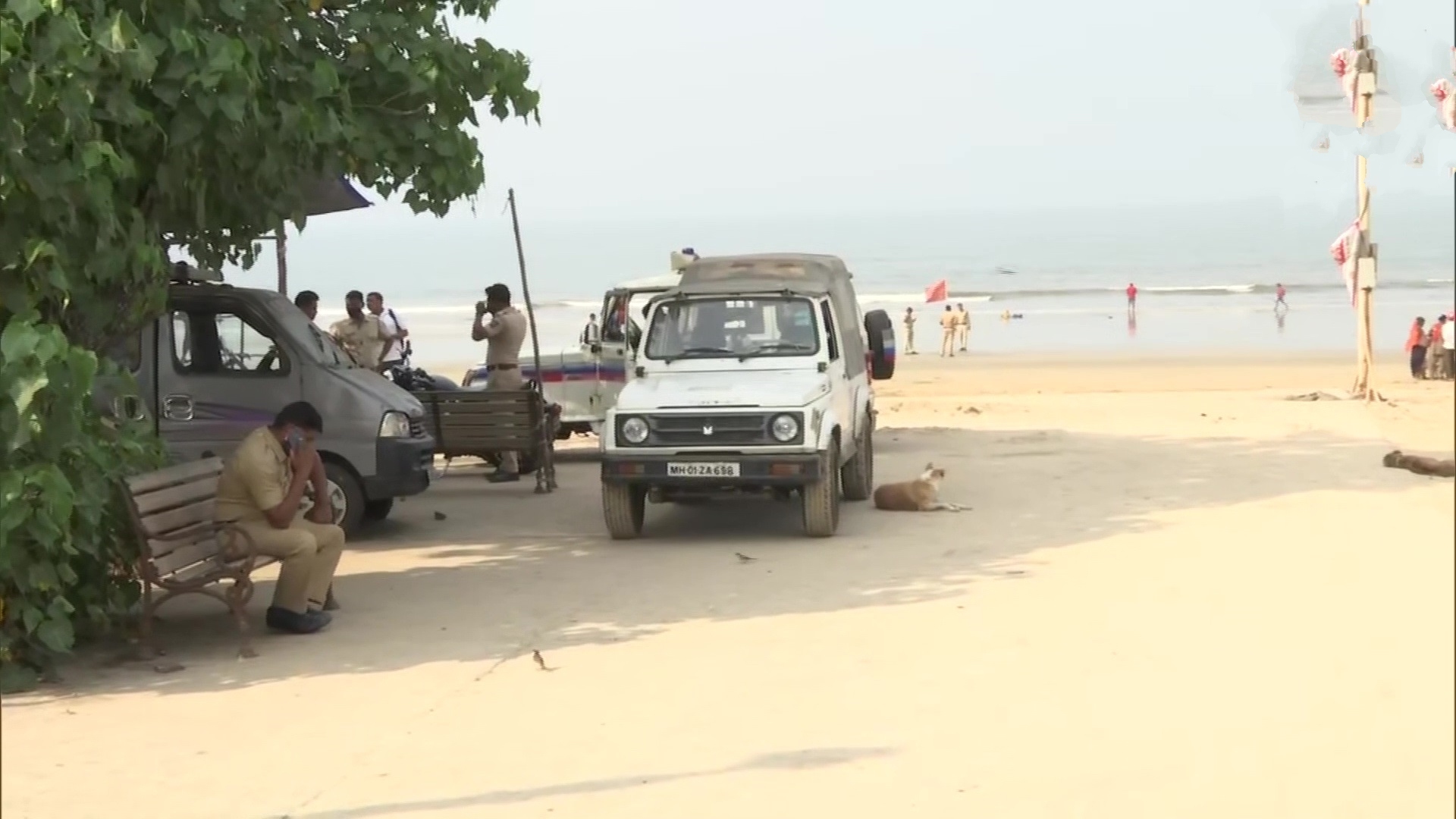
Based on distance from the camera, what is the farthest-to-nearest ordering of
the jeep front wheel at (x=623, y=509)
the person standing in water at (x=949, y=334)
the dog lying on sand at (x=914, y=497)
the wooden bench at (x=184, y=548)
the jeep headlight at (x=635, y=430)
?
the person standing in water at (x=949, y=334), the dog lying on sand at (x=914, y=497), the jeep front wheel at (x=623, y=509), the jeep headlight at (x=635, y=430), the wooden bench at (x=184, y=548)

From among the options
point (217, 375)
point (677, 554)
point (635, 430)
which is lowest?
point (677, 554)

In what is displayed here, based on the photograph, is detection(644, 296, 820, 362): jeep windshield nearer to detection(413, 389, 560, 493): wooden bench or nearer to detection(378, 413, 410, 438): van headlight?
Result: detection(413, 389, 560, 493): wooden bench

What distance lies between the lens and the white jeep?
1224cm

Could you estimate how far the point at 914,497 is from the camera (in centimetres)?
1380

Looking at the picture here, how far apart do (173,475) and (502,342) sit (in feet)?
23.2

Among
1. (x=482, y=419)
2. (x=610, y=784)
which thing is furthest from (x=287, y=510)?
(x=482, y=419)

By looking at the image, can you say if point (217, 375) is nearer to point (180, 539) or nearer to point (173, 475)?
point (173, 475)

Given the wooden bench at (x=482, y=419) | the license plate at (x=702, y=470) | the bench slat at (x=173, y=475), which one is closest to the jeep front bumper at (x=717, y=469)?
the license plate at (x=702, y=470)

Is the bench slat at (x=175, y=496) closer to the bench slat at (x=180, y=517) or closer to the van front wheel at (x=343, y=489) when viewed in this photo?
the bench slat at (x=180, y=517)

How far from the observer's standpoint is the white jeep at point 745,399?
12242mm

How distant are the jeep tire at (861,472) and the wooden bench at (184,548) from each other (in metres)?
6.14

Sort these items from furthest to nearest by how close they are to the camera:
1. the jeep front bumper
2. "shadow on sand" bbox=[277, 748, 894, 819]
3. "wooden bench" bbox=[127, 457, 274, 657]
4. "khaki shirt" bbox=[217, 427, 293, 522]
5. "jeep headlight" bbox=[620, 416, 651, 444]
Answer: "jeep headlight" bbox=[620, 416, 651, 444]
the jeep front bumper
"khaki shirt" bbox=[217, 427, 293, 522]
"wooden bench" bbox=[127, 457, 274, 657]
"shadow on sand" bbox=[277, 748, 894, 819]

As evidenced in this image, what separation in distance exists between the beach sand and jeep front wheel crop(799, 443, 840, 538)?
0.66 feet

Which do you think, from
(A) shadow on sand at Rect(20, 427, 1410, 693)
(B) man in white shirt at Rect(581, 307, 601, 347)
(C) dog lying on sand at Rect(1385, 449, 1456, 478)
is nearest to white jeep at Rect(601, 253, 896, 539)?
(A) shadow on sand at Rect(20, 427, 1410, 693)
